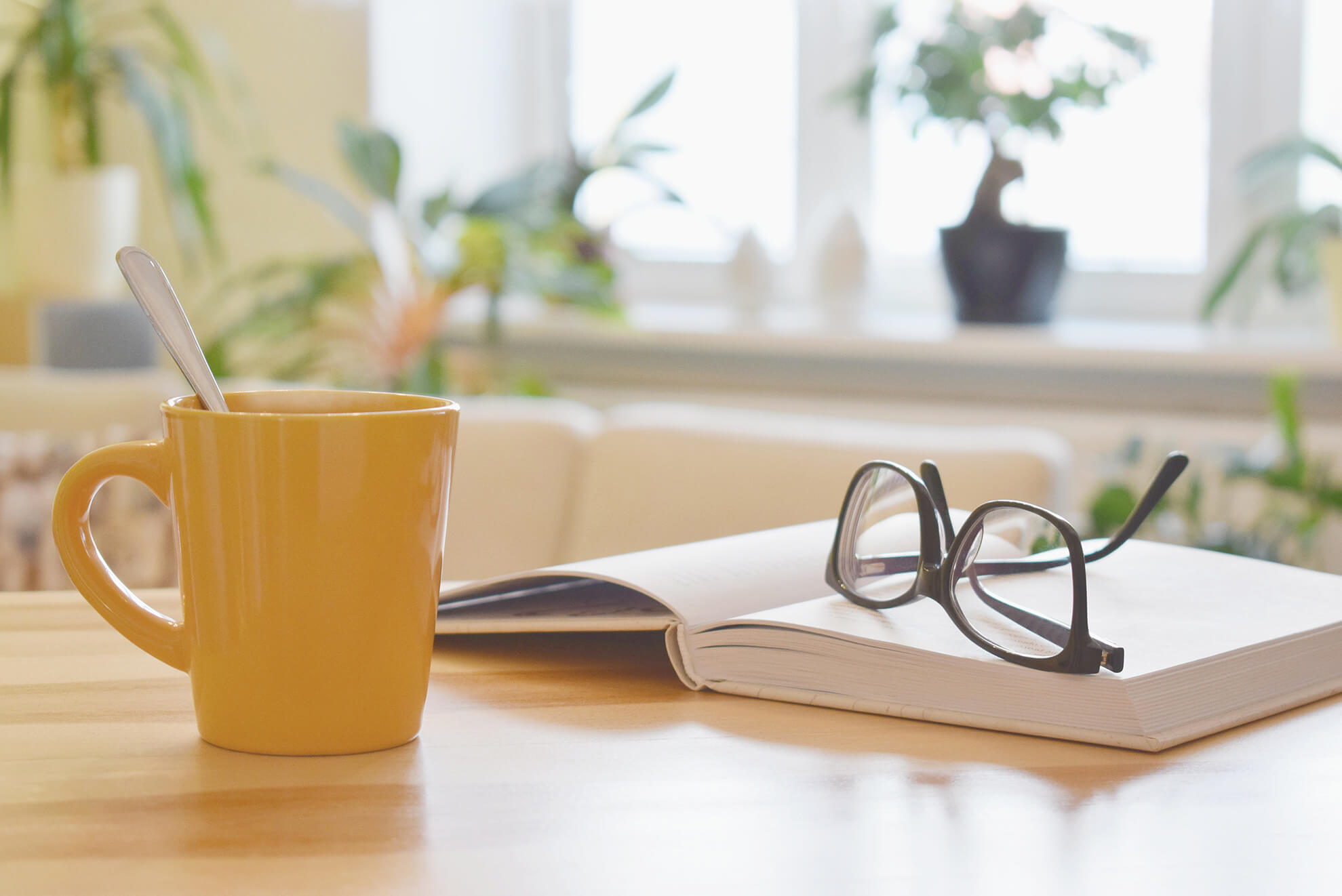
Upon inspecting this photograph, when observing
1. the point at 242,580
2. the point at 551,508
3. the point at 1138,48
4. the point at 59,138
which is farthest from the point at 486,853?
the point at 59,138

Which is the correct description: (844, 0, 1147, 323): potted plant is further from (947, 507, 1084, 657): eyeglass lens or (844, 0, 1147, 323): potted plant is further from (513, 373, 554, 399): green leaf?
(947, 507, 1084, 657): eyeglass lens

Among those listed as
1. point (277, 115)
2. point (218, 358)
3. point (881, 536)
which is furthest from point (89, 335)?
point (881, 536)

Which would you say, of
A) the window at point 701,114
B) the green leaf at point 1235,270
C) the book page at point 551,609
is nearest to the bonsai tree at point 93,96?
the window at point 701,114

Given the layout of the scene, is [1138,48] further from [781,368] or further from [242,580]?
[242,580]

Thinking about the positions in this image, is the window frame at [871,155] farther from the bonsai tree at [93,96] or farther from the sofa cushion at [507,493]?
the sofa cushion at [507,493]

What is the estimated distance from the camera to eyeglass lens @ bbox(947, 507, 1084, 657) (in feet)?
1.61

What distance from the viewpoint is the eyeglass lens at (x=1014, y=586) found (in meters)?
0.49

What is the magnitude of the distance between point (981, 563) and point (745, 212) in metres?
2.19

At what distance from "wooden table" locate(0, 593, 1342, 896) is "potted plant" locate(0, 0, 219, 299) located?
6.11ft

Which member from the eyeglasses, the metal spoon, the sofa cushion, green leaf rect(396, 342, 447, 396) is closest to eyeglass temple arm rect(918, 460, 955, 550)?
the eyeglasses

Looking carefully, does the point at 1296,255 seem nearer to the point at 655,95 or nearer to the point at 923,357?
the point at 923,357

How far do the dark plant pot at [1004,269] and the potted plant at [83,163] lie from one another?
4.13 feet

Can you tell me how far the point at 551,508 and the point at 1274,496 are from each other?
1071mm

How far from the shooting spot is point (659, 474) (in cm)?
129
